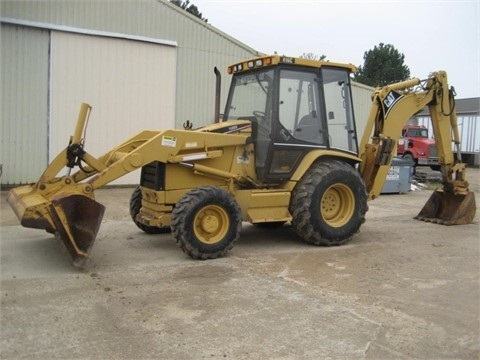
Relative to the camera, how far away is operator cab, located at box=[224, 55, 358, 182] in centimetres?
706

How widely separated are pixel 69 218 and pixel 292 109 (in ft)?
11.2

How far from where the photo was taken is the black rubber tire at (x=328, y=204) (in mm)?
7082

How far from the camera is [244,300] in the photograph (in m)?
4.91

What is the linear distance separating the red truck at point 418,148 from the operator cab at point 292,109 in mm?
16975

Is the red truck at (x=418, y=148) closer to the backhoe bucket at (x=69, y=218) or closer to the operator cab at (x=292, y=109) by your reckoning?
the operator cab at (x=292, y=109)

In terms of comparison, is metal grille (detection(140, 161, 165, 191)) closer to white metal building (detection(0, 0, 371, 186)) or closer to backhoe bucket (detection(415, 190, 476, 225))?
backhoe bucket (detection(415, 190, 476, 225))

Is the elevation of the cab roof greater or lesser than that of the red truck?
greater

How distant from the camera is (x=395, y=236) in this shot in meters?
8.20

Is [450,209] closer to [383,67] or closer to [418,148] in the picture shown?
[418,148]

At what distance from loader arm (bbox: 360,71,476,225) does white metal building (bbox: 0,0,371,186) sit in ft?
24.0

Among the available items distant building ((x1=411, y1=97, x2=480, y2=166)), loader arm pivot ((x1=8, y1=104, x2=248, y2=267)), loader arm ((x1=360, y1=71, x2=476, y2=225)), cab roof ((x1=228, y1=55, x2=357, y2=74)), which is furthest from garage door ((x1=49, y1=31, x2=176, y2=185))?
distant building ((x1=411, y1=97, x2=480, y2=166))

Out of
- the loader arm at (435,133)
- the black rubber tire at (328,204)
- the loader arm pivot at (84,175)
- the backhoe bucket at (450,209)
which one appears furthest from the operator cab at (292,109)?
the backhoe bucket at (450,209)

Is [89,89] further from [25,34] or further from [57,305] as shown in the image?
[57,305]

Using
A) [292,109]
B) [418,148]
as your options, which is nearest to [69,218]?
[292,109]
